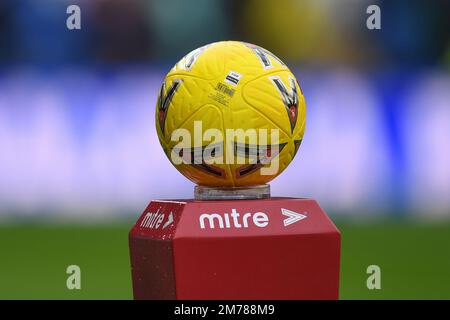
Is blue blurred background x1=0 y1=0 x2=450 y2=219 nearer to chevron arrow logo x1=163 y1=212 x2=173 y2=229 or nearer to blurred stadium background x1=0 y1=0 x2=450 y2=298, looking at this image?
blurred stadium background x1=0 y1=0 x2=450 y2=298

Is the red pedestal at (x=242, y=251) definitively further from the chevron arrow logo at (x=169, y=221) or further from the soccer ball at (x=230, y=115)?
the soccer ball at (x=230, y=115)

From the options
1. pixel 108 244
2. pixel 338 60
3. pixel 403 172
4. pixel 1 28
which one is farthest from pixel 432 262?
pixel 1 28

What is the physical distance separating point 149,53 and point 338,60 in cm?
145

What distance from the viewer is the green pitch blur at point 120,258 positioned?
5688 millimetres

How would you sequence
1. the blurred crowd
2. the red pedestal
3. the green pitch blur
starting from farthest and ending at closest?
1. the blurred crowd
2. the green pitch blur
3. the red pedestal

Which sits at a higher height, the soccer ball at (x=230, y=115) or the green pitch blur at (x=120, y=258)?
the soccer ball at (x=230, y=115)

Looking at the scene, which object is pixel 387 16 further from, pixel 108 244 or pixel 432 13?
pixel 108 244

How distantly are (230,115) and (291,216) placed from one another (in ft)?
1.70

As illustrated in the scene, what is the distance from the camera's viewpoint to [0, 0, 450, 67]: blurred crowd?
6.23 meters

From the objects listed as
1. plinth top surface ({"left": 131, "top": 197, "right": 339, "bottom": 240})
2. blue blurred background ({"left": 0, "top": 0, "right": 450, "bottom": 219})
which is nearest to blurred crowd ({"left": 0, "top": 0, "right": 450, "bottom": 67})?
blue blurred background ({"left": 0, "top": 0, "right": 450, "bottom": 219})

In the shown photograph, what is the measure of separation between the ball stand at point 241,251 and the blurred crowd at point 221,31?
9.31ft

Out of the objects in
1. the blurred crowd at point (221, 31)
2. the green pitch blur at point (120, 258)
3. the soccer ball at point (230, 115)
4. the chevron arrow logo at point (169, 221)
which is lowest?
the green pitch blur at point (120, 258)

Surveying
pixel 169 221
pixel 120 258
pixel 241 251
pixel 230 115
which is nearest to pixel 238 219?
pixel 241 251

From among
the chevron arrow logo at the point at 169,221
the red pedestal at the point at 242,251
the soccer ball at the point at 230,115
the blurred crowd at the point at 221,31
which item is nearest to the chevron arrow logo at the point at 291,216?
the red pedestal at the point at 242,251
